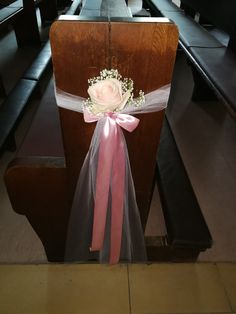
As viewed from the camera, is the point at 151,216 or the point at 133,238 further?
the point at 151,216

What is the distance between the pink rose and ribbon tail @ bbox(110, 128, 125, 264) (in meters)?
0.13

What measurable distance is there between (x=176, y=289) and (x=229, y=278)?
0.29 metres

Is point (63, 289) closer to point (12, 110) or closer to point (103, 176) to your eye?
point (103, 176)

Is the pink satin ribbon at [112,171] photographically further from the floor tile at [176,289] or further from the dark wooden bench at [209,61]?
the dark wooden bench at [209,61]

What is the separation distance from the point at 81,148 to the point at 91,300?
75 cm

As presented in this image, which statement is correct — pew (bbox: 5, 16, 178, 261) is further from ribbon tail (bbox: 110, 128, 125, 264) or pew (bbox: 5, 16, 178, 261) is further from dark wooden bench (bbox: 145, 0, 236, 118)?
dark wooden bench (bbox: 145, 0, 236, 118)

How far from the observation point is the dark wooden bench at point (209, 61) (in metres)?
1.35

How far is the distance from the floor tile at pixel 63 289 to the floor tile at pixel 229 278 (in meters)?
0.49

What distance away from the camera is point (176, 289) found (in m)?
1.21

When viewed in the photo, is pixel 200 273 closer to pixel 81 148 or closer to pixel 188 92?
pixel 81 148

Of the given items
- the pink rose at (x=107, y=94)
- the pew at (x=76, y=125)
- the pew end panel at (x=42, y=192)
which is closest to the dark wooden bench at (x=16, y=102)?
the pew at (x=76, y=125)

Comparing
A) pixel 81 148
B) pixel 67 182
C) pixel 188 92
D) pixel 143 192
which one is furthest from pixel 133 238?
pixel 188 92

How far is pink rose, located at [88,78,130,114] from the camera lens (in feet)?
1.96

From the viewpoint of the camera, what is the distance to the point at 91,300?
3.80 feet
